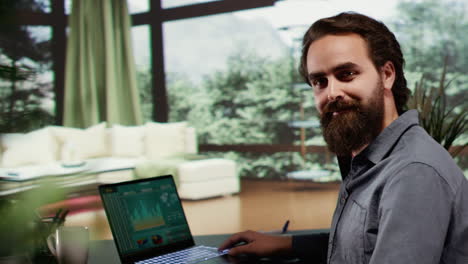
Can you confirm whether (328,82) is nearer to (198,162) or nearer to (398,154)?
(398,154)

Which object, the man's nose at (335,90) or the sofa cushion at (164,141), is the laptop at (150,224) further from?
the sofa cushion at (164,141)

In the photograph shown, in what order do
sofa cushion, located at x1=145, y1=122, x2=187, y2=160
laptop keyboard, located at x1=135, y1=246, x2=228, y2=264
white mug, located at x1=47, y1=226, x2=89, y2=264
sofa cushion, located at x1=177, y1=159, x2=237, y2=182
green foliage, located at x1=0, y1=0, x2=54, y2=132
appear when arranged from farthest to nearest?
sofa cushion, located at x1=145, y1=122, x2=187, y2=160 < sofa cushion, located at x1=177, y1=159, x2=237, y2=182 < laptop keyboard, located at x1=135, y1=246, x2=228, y2=264 < white mug, located at x1=47, y1=226, x2=89, y2=264 < green foliage, located at x1=0, y1=0, x2=54, y2=132

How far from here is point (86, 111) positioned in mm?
7184

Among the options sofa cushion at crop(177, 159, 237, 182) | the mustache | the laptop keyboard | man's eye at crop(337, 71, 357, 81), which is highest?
man's eye at crop(337, 71, 357, 81)

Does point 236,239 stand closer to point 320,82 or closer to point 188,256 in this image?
point 188,256

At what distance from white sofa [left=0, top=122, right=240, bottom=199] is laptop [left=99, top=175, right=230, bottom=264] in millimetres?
4271

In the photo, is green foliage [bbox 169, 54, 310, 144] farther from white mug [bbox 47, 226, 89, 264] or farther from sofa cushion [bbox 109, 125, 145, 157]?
white mug [bbox 47, 226, 89, 264]

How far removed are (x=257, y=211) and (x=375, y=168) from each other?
4004 millimetres

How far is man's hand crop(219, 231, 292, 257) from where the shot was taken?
119 cm

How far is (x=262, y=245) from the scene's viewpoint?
1188 mm

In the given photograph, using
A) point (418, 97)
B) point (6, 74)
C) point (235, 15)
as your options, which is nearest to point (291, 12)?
point (235, 15)

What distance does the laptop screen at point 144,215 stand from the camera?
3.82 feet

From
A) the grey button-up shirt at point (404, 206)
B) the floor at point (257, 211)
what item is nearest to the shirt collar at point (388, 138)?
the grey button-up shirt at point (404, 206)

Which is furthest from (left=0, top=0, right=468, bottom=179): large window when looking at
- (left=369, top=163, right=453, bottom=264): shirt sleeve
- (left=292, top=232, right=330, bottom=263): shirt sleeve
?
(left=369, top=163, right=453, bottom=264): shirt sleeve
